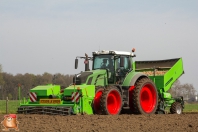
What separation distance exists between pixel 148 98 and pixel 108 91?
9.69 ft

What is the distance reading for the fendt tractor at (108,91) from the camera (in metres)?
14.6

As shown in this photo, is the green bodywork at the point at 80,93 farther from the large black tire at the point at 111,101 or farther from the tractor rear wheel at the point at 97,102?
the large black tire at the point at 111,101

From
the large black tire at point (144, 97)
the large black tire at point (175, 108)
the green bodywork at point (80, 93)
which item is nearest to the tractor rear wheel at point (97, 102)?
the green bodywork at point (80, 93)

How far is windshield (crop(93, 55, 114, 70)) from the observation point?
16312 millimetres

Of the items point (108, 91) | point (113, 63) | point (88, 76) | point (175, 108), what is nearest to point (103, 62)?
point (113, 63)

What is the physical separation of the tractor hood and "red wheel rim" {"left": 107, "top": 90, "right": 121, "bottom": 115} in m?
0.99

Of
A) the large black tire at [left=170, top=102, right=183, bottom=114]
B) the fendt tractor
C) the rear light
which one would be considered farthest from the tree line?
the rear light

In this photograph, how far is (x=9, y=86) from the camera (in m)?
62.3

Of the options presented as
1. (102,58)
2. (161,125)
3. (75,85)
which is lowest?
(161,125)

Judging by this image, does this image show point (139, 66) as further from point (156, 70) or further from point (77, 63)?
point (77, 63)

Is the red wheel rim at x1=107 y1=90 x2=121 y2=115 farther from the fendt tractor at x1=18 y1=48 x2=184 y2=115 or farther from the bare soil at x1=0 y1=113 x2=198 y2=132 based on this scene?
the bare soil at x1=0 y1=113 x2=198 y2=132

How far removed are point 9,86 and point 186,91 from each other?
5143 centimetres

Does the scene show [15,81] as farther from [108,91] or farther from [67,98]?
[108,91]

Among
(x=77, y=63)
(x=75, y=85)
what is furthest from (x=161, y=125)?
(x=77, y=63)
